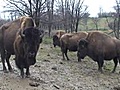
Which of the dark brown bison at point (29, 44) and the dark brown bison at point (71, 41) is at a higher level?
the dark brown bison at point (29, 44)

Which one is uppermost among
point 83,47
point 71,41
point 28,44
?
point 28,44

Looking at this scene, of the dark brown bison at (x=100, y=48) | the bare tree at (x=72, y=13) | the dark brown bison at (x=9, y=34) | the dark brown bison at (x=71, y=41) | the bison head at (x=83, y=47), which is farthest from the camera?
the bare tree at (x=72, y=13)

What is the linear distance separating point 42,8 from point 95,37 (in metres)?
15.9

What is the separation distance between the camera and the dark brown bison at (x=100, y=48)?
13770mm

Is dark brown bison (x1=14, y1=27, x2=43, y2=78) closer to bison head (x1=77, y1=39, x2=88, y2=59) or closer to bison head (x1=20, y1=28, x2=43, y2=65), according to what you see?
bison head (x1=20, y1=28, x2=43, y2=65)

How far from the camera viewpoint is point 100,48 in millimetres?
13766

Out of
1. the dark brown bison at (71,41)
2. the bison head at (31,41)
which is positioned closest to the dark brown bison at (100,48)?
the dark brown bison at (71,41)

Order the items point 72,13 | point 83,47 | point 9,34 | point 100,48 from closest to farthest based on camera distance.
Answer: point 9,34 → point 100,48 → point 83,47 → point 72,13

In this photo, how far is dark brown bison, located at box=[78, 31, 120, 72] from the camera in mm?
13770

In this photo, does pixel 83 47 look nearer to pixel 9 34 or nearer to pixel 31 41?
pixel 9 34

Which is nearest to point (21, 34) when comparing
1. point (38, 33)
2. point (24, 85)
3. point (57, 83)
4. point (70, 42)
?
point (38, 33)

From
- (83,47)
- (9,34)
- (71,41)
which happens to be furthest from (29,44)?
(71,41)

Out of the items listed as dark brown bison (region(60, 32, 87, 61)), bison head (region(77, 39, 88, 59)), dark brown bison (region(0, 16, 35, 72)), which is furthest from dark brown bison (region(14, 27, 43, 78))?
dark brown bison (region(60, 32, 87, 61))

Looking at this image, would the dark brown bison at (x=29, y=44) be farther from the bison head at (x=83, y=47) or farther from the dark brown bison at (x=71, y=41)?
the dark brown bison at (x=71, y=41)
